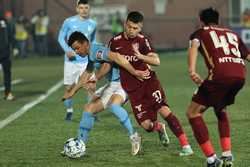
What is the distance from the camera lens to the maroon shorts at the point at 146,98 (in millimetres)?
9672

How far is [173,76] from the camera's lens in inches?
930

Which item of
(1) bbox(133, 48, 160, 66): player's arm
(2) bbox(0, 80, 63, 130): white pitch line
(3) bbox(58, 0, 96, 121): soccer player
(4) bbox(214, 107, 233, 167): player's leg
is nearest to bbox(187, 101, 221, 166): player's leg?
(4) bbox(214, 107, 233, 167): player's leg

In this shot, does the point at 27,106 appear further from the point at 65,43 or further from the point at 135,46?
the point at 135,46

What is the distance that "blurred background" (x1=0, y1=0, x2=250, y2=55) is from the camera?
1601 inches

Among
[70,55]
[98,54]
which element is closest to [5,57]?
[70,55]

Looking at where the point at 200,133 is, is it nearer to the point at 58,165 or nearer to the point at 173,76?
the point at 58,165

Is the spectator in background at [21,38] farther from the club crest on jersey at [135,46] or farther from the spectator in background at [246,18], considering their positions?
the club crest on jersey at [135,46]

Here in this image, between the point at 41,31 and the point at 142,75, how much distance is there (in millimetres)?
29206

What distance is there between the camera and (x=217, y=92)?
27.5 feet

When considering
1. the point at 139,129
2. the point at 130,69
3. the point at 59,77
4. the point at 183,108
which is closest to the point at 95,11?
the point at 59,77

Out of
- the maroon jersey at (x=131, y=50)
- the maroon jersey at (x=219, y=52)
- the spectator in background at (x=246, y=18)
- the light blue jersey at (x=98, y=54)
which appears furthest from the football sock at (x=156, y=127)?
the spectator in background at (x=246, y=18)

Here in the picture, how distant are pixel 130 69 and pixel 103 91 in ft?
3.07

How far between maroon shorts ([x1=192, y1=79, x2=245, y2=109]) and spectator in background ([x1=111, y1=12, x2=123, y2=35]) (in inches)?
1154

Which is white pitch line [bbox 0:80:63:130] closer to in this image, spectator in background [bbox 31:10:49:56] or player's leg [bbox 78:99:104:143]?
player's leg [bbox 78:99:104:143]
